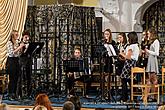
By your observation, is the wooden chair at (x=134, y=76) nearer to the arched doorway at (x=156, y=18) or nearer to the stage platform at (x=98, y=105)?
the stage platform at (x=98, y=105)

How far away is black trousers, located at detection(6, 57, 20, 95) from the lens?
10.6 metres

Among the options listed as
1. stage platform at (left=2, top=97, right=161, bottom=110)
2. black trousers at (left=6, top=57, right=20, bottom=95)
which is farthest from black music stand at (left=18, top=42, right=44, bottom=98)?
stage platform at (left=2, top=97, right=161, bottom=110)

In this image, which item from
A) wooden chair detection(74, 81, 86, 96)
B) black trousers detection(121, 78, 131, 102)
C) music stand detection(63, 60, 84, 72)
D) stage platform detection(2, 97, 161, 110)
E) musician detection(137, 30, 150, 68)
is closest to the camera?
stage platform detection(2, 97, 161, 110)

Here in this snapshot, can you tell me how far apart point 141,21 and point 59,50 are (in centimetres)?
294

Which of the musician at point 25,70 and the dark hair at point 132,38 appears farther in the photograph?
the musician at point 25,70

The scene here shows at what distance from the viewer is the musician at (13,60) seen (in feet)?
34.0

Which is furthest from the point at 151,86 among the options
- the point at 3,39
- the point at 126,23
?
the point at 3,39

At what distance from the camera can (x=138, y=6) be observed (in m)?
13.9

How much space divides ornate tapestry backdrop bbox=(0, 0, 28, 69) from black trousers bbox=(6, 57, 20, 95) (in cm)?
268

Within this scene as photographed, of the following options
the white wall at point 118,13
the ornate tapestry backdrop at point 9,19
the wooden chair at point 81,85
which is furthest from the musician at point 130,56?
the ornate tapestry backdrop at point 9,19

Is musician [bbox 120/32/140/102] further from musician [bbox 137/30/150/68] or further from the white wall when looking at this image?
the white wall

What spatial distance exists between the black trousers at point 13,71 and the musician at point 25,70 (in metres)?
0.10

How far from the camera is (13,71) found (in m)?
10.7

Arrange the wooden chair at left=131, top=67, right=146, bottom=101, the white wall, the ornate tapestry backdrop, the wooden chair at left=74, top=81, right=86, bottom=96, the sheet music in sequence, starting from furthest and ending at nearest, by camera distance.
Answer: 1. the white wall
2. the ornate tapestry backdrop
3. the wooden chair at left=74, top=81, right=86, bottom=96
4. the wooden chair at left=131, top=67, right=146, bottom=101
5. the sheet music
